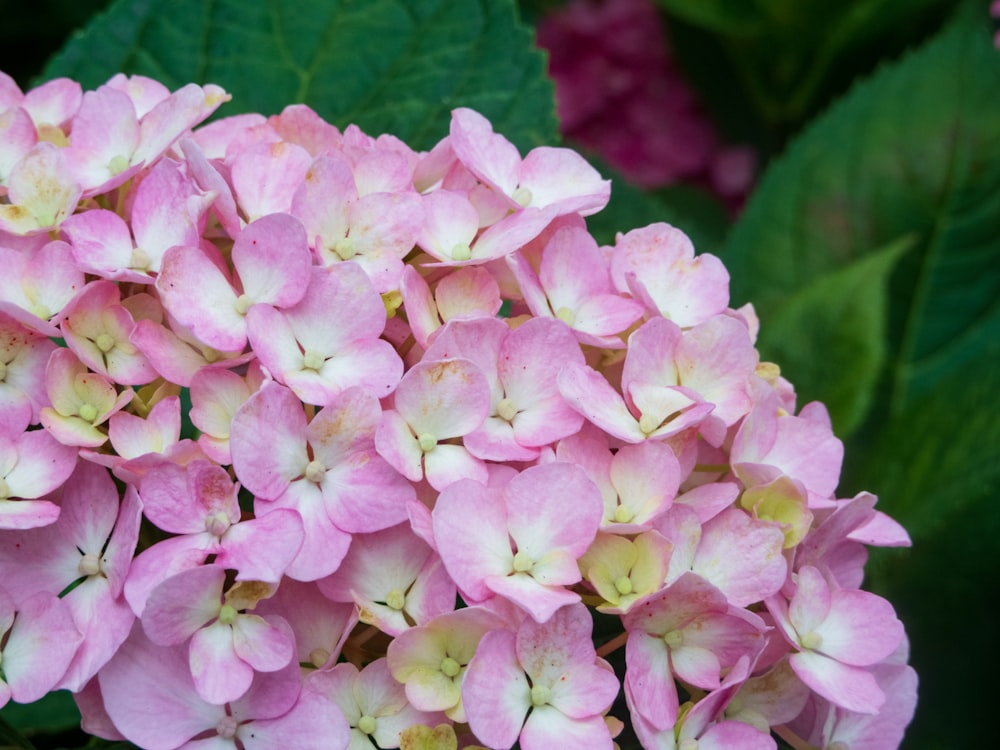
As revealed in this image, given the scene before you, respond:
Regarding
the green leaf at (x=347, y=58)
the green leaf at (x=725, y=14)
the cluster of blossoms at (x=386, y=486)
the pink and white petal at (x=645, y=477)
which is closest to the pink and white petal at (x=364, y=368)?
the cluster of blossoms at (x=386, y=486)

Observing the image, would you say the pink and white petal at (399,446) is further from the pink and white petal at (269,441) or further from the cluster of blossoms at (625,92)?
the cluster of blossoms at (625,92)

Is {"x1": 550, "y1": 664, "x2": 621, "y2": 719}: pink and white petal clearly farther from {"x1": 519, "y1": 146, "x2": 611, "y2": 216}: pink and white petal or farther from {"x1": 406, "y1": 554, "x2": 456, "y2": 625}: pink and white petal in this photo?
{"x1": 519, "y1": 146, "x2": 611, "y2": 216}: pink and white petal

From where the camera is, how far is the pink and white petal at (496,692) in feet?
1.49

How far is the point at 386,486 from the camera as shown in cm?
49

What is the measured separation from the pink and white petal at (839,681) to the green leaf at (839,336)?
0.57 metres

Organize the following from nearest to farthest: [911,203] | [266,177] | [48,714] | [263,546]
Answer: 1. [263,546]
2. [266,177]
3. [48,714]
4. [911,203]

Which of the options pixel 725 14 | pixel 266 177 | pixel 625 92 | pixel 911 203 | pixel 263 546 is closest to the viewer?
pixel 263 546

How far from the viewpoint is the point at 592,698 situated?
1.55 ft

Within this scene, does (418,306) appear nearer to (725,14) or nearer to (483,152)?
(483,152)

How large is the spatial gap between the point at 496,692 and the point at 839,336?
2.35 ft

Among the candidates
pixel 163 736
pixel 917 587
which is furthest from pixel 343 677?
pixel 917 587

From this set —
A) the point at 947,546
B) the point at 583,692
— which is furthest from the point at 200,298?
the point at 947,546

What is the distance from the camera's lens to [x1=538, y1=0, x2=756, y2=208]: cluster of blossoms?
5.90ft

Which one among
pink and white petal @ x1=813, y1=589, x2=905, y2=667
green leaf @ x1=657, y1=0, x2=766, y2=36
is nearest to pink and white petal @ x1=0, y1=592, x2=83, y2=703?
pink and white petal @ x1=813, y1=589, x2=905, y2=667
